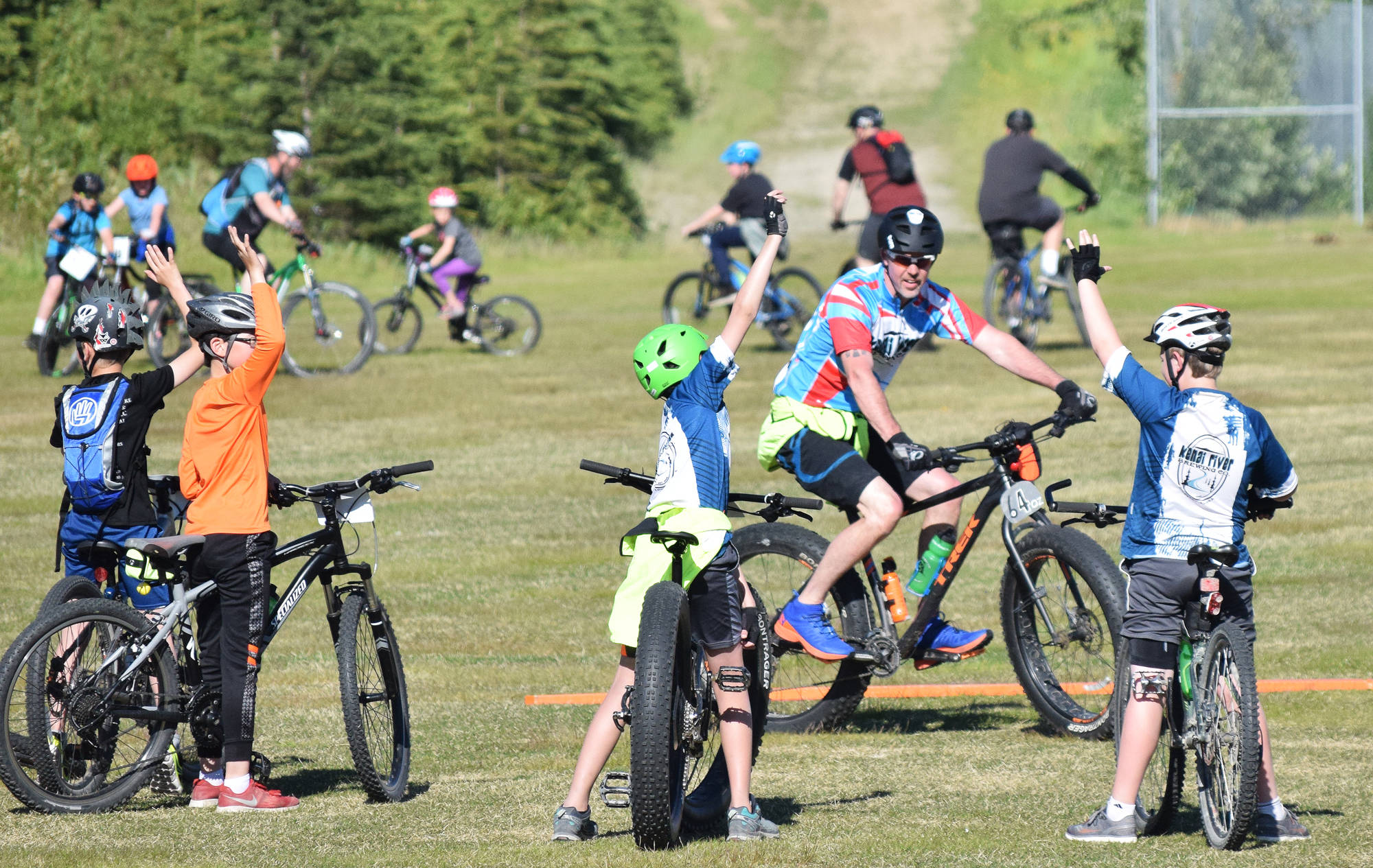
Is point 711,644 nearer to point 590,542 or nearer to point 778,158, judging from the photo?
point 590,542

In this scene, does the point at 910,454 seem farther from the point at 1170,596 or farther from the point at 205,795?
the point at 205,795

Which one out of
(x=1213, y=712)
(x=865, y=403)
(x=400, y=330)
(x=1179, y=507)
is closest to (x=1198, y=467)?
(x=1179, y=507)

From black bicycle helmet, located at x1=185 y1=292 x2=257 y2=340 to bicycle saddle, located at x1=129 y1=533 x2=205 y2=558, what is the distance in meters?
0.72

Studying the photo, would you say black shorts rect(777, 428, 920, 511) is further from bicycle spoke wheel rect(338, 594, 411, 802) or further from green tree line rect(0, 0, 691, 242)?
green tree line rect(0, 0, 691, 242)

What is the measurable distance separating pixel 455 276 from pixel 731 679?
15469 millimetres

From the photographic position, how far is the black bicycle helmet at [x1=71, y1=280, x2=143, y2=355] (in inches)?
271

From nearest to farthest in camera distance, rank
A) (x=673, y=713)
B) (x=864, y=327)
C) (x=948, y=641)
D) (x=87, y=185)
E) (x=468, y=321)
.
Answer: (x=673, y=713), (x=864, y=327), (x=948, y=641), (x=87, y=185), (x=468, y=321)

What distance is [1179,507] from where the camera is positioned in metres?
5.84

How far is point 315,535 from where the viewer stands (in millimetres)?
6734

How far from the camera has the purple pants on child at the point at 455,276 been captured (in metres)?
20.9

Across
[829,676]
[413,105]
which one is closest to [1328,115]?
[413,105]

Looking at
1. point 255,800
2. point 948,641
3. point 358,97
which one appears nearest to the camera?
point 255,800

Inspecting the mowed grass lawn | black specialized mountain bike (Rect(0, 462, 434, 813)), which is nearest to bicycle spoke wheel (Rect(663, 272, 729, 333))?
the mowed grass lawn

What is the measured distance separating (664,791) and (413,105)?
46319 mm
